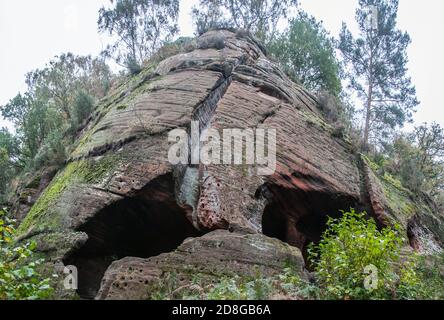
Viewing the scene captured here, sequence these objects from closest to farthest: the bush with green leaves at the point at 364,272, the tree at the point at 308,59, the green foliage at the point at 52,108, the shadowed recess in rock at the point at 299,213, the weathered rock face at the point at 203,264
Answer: the bush with green leaves at the point at 364,272 → the weathered rock face at the point at 203,264 → the shadowed recess in rock at the point at 299,213 → the green foliage at the point at 52,108 → the tree at the point at 308,59

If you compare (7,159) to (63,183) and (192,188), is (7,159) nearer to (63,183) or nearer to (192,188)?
(63,183)

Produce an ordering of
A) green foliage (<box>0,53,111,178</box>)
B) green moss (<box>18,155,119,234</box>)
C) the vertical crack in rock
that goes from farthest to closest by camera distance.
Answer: green foliage (<box>0,53,111,178</box>)
the vertical crack in rock
green moss (<box>18,155,119,234</box>)

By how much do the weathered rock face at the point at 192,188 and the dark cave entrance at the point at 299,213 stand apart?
0.13ft

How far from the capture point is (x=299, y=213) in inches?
572

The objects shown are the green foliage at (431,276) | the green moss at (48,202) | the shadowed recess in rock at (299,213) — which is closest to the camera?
the green foliage at (431,276)

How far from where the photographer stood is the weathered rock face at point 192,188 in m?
10.8

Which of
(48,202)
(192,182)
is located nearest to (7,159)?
(48,202)

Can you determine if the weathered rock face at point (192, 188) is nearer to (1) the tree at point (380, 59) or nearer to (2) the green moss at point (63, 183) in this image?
(2) the green moss at point (63, 183)

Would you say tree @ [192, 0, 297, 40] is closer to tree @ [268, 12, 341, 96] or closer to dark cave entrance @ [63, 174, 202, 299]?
tree @ [268, 12, 341, 96]

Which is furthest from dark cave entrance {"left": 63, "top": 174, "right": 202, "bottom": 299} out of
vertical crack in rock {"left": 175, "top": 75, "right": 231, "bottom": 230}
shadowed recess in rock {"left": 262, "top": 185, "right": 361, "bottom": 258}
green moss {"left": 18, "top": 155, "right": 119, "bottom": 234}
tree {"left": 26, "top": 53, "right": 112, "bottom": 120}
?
tree {"left": 26, "top": 53, "right": 112, "bottom": 120}

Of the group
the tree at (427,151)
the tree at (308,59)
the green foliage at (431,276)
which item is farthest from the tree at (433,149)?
the green foliage at (431,276)

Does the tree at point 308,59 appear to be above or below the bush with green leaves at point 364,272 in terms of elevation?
above

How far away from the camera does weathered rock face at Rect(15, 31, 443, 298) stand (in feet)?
35.6

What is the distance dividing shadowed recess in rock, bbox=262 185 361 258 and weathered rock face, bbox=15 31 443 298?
0.04m
